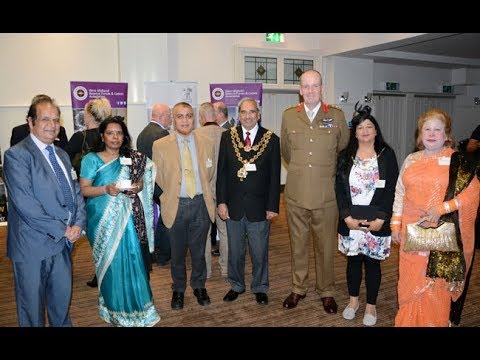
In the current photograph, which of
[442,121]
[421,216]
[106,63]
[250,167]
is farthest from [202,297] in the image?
[106,63]

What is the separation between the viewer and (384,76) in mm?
10273

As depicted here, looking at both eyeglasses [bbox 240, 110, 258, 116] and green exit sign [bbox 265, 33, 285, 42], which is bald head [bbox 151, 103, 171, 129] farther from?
green exit sign [bbox 265, 33, 285, 42]

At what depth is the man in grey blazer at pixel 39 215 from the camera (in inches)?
92.4

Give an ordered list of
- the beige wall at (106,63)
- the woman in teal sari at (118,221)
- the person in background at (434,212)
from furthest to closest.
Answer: the beige wall at (106,63), the woman in teal sari at (118,221), the person in background at (434,212)

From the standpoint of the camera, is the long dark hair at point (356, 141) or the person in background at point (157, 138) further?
the person in background at point (157, 138)

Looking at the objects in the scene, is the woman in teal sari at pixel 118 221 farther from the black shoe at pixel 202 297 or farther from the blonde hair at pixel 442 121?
the blonde hair at pixel 442 121

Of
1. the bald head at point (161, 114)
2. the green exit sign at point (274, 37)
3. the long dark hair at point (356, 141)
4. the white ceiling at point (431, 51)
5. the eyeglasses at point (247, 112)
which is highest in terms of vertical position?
the green exit sign at point (274, 37)

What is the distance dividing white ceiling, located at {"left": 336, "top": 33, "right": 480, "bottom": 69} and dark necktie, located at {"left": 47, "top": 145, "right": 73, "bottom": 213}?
6213 millimetres

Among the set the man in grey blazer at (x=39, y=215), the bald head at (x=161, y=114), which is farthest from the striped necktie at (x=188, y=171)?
the bald head at (x=161, y=114)

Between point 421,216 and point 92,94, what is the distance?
5425mm

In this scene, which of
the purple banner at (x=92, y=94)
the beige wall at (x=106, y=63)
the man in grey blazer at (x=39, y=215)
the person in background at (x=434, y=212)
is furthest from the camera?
the beige wall at (x=106, y=63)

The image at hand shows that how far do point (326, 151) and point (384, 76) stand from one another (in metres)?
8.02

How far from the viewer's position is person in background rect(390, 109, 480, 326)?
2451 mm

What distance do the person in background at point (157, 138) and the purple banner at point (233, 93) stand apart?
8.36 feet
